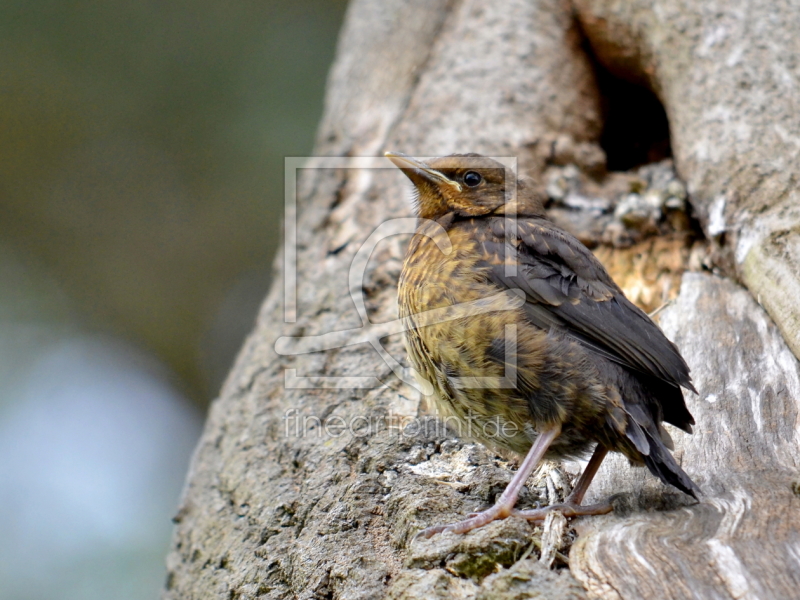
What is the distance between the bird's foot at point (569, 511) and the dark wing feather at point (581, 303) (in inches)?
19.8

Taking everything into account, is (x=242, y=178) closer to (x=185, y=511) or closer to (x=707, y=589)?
(x=185, y=511)

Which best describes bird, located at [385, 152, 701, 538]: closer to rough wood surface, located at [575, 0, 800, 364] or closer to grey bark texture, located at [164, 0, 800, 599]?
grey bark texture, located at [164, 0, 800, 599]

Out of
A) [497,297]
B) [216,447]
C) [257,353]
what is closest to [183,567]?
[216,447]

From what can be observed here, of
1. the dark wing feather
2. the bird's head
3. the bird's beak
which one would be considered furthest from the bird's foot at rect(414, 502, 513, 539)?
the bird's beak

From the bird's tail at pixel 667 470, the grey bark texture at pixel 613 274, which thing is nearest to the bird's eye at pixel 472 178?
the grey bark texture at pixel 613 274

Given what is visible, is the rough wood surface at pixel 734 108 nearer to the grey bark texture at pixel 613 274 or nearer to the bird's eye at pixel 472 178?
the grey bark texture at pixel 613 274

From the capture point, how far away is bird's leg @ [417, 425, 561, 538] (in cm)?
229

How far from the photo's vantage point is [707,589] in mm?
1848

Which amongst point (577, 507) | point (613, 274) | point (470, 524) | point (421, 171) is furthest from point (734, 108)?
point (470, 524)

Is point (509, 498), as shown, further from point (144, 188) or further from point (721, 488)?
point (144, 188)

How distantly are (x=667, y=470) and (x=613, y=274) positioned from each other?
1.79 meters

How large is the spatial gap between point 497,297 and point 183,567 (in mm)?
1728

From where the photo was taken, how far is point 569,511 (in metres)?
2.31

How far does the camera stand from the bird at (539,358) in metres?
2.52
